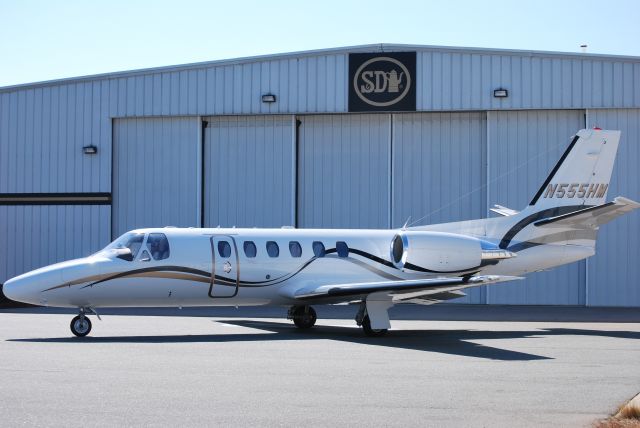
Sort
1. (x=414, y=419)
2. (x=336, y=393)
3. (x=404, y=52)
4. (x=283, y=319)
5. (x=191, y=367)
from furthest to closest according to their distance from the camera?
(x=404, y=52)
(x=283, y=319)
(x=191, y=367)
(x=336, y=393)
(x=414, y=419)

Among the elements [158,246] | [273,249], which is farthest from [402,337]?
[158,246]

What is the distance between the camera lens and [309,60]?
104 ft

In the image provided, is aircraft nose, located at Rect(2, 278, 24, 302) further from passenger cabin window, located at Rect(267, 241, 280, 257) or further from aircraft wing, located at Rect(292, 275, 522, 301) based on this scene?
aircraft wing, located at Rect(292, 275, 522, 301)

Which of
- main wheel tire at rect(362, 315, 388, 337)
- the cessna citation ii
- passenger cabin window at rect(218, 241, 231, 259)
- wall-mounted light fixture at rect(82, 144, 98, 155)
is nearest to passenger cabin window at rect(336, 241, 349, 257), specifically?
the cessna citation ii

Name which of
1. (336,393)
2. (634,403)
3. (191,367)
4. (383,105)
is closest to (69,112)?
(383,105)

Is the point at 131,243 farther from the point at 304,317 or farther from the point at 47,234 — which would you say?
the point at 47,234

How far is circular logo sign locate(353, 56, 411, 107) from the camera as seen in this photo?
31.2 m

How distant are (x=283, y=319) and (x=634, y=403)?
634 inches

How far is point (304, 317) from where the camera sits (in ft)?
71.4

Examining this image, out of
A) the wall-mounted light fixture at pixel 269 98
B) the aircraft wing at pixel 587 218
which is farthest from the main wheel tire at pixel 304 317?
the wall-mounted light fixture at pixel 269 98

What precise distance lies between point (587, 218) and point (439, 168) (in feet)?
32.5

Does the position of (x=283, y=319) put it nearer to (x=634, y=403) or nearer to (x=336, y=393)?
(x=336, y=393)

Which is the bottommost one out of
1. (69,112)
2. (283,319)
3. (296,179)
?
(283,319)

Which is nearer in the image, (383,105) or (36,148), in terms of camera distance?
(383,105)
